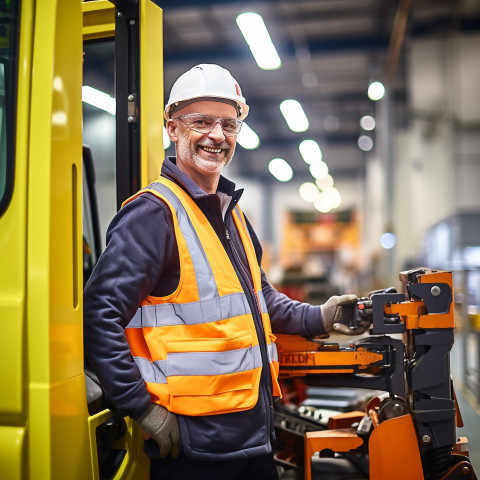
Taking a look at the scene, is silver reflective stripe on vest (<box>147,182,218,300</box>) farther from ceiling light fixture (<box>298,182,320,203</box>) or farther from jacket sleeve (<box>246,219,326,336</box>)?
ceiling light fixture (<box>298,182,320,203</box>)

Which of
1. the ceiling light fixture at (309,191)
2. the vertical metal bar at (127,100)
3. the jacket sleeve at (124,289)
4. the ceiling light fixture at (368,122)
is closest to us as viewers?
the jacket sleeve at (124,289)

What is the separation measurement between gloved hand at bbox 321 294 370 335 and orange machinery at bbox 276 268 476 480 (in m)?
0.07

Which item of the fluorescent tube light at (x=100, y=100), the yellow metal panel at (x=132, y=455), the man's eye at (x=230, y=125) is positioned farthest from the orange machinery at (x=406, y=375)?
the fluorescent tube light at (x=100, y=100)

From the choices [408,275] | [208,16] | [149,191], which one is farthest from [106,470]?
[208,16]

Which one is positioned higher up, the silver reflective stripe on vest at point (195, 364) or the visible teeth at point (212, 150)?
the visible teeth at point (212, 150)

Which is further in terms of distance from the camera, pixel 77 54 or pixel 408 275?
pixel 408 275

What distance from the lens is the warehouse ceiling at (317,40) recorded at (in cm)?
1040

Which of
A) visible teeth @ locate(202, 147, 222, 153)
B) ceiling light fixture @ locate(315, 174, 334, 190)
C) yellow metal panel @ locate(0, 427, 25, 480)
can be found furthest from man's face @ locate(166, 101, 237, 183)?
ceiling light fixture @ locate(315, 174, 334, 190)

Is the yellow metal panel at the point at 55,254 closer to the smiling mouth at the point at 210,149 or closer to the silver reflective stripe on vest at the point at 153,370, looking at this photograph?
the silver reflective stripe on vest at the point at 153,370

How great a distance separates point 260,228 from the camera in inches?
1006

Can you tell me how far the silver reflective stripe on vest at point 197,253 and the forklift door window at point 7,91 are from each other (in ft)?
1.78

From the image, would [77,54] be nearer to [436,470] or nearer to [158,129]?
[158,129]

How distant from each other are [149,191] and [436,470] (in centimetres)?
162

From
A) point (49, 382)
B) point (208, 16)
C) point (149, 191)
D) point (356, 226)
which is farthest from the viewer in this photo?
point (356, 226)
